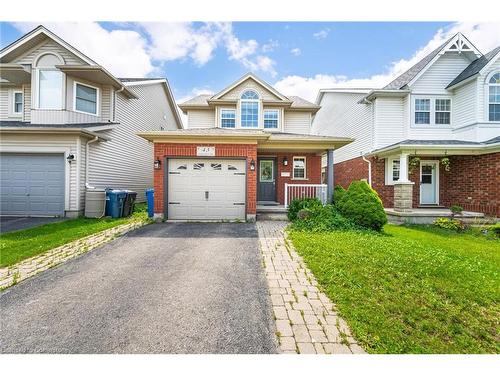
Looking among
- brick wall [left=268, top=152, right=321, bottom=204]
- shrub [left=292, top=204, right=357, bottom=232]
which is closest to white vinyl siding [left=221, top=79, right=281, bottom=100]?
brick wall [left=268, top=152, right=321, bottom=204]

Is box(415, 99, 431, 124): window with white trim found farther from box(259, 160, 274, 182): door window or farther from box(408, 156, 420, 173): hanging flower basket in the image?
box(259, 160, 274, 182): door window

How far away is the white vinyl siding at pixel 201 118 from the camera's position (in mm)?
14155

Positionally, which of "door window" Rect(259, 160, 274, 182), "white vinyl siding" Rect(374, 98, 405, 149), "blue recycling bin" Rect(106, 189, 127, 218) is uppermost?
"white vinyl siding" Rect(374, 98, 405, 149)

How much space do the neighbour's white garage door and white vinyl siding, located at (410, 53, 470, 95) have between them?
1729cm

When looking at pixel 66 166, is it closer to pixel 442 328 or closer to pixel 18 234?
pixel 18 234

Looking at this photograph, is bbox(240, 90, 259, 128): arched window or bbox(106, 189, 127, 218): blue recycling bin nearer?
bbox(106, 189, 127, 218): blue recycling bin

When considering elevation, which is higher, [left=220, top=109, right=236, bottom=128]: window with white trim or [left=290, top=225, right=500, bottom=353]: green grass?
[left=220, top=109, right=236, bottom=128]: window with white trim

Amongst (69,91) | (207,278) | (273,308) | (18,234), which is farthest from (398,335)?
(69,91)

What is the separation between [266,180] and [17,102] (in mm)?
13386

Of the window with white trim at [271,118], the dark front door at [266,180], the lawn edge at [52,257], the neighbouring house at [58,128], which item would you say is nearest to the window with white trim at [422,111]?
the window with white trim at [271,118]

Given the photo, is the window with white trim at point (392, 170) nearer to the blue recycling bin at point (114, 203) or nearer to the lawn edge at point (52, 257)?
the lawn edge at point (52, 257)

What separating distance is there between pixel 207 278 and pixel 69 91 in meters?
11.8

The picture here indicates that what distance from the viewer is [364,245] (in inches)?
235

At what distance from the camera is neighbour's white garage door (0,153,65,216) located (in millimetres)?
9516
